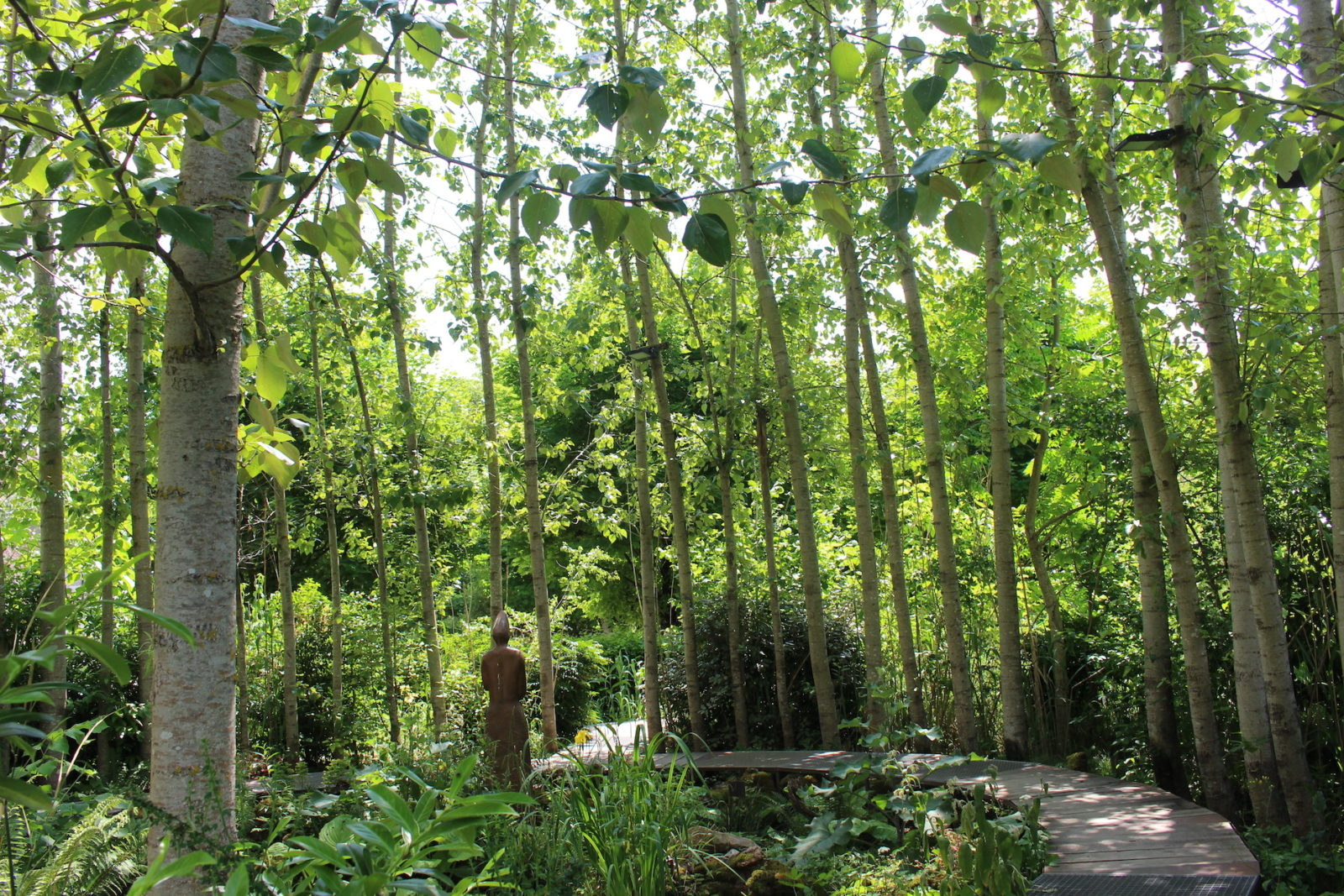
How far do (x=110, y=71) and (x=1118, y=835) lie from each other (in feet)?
13.6

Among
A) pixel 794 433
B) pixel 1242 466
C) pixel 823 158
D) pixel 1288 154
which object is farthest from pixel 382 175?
pixel 794 433

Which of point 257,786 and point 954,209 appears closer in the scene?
point 954,209

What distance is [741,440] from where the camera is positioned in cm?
765

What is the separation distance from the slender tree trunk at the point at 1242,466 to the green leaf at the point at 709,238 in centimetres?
307

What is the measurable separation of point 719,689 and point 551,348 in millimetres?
3278

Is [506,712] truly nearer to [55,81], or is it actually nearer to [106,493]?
Answer: [106,493]

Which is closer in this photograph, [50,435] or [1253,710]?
[1253,710]

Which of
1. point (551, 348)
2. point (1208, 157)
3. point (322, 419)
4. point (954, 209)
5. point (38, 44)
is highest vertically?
point (551, 348)

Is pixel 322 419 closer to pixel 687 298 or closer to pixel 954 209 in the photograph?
pixel 687 298

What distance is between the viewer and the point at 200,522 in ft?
5.39

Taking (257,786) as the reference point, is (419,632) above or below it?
above

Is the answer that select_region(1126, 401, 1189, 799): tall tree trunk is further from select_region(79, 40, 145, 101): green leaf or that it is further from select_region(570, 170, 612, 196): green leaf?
select_region(79, 40, 145, 101): green leaf

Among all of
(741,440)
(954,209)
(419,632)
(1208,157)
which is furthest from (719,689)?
(954,209)

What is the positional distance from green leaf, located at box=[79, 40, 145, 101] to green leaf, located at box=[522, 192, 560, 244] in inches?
22.6
